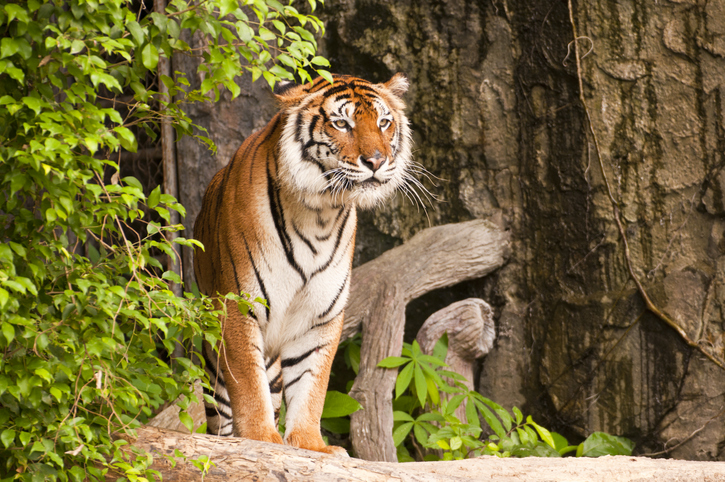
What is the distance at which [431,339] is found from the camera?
3.99 meters

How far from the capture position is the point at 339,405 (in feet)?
11.5

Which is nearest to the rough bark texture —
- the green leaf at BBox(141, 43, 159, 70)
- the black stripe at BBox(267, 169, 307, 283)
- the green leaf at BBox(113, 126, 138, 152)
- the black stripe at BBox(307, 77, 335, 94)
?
the black stripe at BBox(267, 169, 307, 283)

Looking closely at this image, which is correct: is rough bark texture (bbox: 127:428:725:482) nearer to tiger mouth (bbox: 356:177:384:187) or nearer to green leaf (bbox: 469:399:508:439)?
tiger mouth (bbox: 356:177:384:187)

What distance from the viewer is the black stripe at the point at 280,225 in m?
2.55

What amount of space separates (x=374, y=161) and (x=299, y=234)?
43 centimetres

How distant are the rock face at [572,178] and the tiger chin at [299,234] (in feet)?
5.23

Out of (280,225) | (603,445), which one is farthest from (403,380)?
(280,225)

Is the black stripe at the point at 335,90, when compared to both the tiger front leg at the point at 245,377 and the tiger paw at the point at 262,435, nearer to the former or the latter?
the tiger front leg at the point at 245,377

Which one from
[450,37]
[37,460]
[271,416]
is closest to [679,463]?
[271,416]

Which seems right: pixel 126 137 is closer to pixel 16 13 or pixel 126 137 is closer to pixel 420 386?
pixel 16 13

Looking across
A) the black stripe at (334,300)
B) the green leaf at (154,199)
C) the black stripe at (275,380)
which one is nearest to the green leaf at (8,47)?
the green leaf at (154,199)

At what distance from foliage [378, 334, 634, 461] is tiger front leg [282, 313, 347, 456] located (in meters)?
1.01

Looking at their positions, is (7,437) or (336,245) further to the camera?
(336,245)

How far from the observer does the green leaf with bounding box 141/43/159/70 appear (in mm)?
1654
